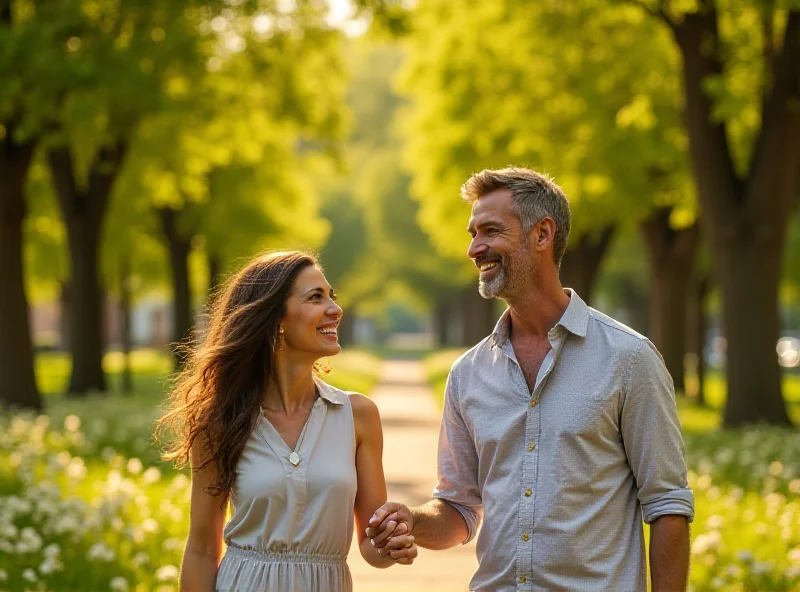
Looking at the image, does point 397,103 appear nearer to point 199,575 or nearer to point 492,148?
point 492,148

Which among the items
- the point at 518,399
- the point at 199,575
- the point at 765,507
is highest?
the point at 518,399

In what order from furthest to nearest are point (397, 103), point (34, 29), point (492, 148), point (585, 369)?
point (397, 103) → point (492, 148) → point (34, 29) → point (585, 369)

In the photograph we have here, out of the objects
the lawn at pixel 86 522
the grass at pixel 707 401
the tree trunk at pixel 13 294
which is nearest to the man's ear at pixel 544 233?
the lawn at pixel 86 522

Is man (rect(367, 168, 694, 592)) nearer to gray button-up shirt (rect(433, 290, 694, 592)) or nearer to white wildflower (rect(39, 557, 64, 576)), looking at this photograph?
gray button-up shirt (rect(433, 290, 694, 592))

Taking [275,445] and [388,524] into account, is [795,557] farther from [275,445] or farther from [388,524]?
[275,445]

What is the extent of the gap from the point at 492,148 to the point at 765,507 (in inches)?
630

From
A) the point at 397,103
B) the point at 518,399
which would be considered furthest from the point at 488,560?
the point at 397,103

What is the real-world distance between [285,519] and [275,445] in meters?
0.23

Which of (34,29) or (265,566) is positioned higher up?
(34,29)

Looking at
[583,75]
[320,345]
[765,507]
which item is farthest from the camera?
[583,75]

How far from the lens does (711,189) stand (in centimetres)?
1678

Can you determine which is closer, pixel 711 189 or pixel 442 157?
pixel 711 189

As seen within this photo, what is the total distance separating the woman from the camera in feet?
13.6

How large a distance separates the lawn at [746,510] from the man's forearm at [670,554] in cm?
370
